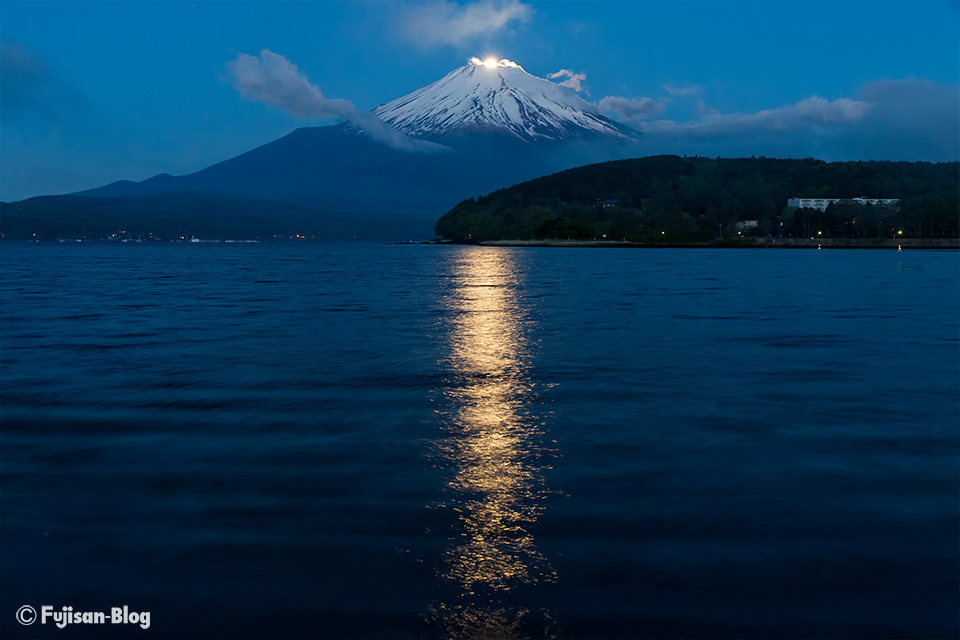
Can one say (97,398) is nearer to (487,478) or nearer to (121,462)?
(121,462)

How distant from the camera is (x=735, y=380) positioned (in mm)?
18094

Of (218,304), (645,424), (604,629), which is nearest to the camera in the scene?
(604,629)

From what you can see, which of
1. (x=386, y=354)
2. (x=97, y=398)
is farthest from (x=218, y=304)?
(x=97, y=398)

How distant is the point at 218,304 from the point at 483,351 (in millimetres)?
23633

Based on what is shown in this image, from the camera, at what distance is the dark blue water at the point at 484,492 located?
22.2ft

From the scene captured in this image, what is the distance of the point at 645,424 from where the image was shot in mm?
13492

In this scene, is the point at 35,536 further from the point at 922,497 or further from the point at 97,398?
the point at 922,497

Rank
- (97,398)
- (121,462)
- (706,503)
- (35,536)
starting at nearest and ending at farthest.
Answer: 1. (35,536)
2. (706,503)
3. (121,462)
4. (97,398)

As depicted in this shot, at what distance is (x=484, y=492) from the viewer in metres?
9.60

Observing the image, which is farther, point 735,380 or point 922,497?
point 735,380

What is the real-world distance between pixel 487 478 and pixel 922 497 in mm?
→ 5767

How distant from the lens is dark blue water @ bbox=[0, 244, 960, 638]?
6758 mm

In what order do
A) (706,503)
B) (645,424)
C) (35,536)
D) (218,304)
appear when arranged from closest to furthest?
(35,536) < (706,503) < (645,424) < (218,304)

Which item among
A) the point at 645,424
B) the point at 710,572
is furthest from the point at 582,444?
the point at 710,572
